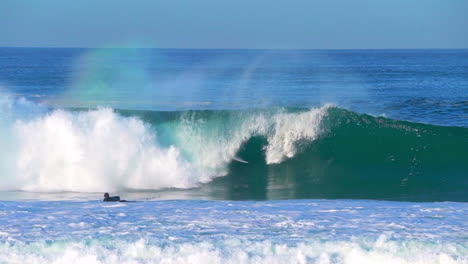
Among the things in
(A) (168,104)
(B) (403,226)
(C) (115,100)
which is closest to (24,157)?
(B) (403,226)

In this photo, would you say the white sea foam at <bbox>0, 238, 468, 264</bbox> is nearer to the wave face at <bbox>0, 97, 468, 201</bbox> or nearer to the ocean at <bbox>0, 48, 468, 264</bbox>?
the ocean at <bbox>0, 48, 468, 264</bbox>

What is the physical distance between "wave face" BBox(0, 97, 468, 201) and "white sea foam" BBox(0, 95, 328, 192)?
3cm

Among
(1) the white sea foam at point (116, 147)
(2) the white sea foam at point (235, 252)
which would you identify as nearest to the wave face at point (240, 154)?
(1) the white sea foam at point (116, 147)

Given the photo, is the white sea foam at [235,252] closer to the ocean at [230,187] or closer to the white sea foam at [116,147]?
the ocean at [230,187]

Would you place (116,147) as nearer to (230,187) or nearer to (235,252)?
(230,187)

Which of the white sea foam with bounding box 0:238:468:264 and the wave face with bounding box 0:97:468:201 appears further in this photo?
the wave face with bounding box 0:97:468:201

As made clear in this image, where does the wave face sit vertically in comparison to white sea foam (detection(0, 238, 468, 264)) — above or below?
above

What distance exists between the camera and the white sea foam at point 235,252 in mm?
7602

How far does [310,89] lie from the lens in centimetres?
3872

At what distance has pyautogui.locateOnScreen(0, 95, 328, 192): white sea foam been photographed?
1345cm

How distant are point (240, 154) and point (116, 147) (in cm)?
329

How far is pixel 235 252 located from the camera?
7754mm

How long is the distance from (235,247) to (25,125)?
9.99 metres

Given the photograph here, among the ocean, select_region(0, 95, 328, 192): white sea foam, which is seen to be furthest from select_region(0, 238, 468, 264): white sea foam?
select_region(0, 95, 328, 192): white sea foam
